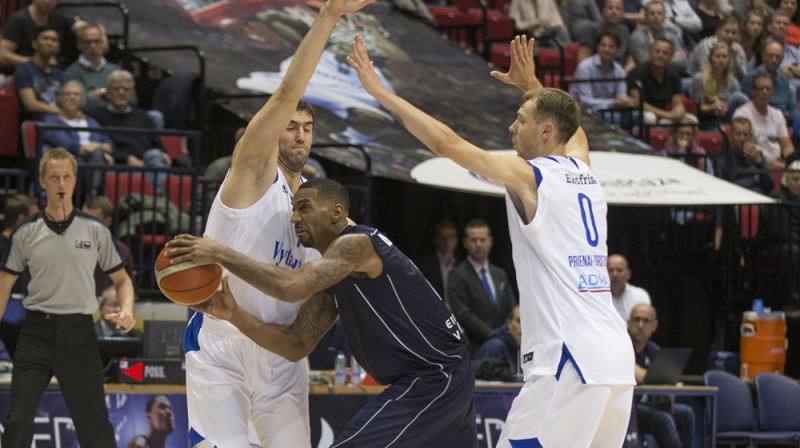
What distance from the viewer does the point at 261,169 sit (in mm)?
5957

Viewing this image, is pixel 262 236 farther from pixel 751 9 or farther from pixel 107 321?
pixel 751 9

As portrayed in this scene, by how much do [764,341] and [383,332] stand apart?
300 inches

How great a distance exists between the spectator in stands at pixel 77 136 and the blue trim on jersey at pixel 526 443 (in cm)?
679

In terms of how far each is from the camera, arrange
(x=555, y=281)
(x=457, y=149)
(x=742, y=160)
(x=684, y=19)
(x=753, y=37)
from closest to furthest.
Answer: (x=457, y=149) → (x=555, y=281) → (x=742, y=160) → (x=753, y=37) → (x=684, y=19)

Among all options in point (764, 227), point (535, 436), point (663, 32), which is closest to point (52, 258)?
point (535, 436)

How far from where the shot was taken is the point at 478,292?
12.0m

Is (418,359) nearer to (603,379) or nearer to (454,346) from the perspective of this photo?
(454,346)

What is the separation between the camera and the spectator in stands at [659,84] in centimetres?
1652

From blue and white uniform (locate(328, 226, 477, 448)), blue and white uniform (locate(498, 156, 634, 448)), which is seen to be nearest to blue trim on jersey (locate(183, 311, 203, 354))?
blue and white uniform (locate(328, 226, 477, 448))

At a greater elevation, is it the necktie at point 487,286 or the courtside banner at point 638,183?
the courtside banner at point 638,183

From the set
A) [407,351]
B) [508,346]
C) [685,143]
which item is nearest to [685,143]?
[685,143]

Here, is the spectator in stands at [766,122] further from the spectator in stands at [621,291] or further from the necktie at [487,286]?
the necktie at [487,286]

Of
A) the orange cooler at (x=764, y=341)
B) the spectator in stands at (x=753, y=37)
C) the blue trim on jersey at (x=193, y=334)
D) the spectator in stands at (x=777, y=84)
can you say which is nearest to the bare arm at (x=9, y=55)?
the orange cooler at (x=764, y=341)

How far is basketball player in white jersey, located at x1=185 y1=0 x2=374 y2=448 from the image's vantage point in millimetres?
5895
